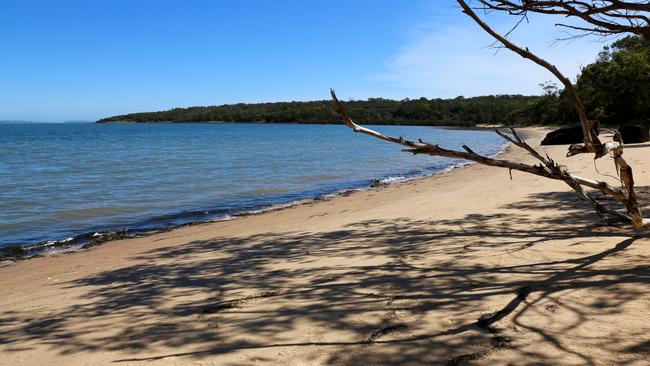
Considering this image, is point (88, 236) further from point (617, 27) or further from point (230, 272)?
point (617, 27)

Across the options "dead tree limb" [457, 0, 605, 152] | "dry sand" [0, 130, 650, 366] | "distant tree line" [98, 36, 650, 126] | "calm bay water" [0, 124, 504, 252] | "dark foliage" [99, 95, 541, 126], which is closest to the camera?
"dry sand" [0, 130, 650, 366]

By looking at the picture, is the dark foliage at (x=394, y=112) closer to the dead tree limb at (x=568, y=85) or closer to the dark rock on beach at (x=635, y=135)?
the dark rock on beach at (x=635, y=135)

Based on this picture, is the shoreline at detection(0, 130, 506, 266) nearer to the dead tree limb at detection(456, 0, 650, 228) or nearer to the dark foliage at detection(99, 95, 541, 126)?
the dead tree limb at detection(456, 0, 650, 228)

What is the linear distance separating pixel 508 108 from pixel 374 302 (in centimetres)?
8965

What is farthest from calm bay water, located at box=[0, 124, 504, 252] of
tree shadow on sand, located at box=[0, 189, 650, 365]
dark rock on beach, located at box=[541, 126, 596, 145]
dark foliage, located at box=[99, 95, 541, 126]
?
dark foliage, located at box=[99, 95, 541, 126]

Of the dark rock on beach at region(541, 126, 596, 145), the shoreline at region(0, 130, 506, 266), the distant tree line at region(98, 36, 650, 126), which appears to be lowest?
the shoreline at region(0, 130, 506, 266)

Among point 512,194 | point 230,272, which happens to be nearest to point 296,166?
point 512,194

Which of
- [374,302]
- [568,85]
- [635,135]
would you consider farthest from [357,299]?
[635,135]

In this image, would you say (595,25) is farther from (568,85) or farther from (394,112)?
(394,112)

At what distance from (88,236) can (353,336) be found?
302 inches

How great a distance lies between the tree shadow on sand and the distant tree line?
1619 millimetres

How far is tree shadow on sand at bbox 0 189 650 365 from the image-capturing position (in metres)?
3.08

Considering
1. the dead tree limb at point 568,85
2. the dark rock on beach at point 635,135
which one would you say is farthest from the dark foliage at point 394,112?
the dead tree limb at point 568,85

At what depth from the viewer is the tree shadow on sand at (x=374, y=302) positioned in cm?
308
